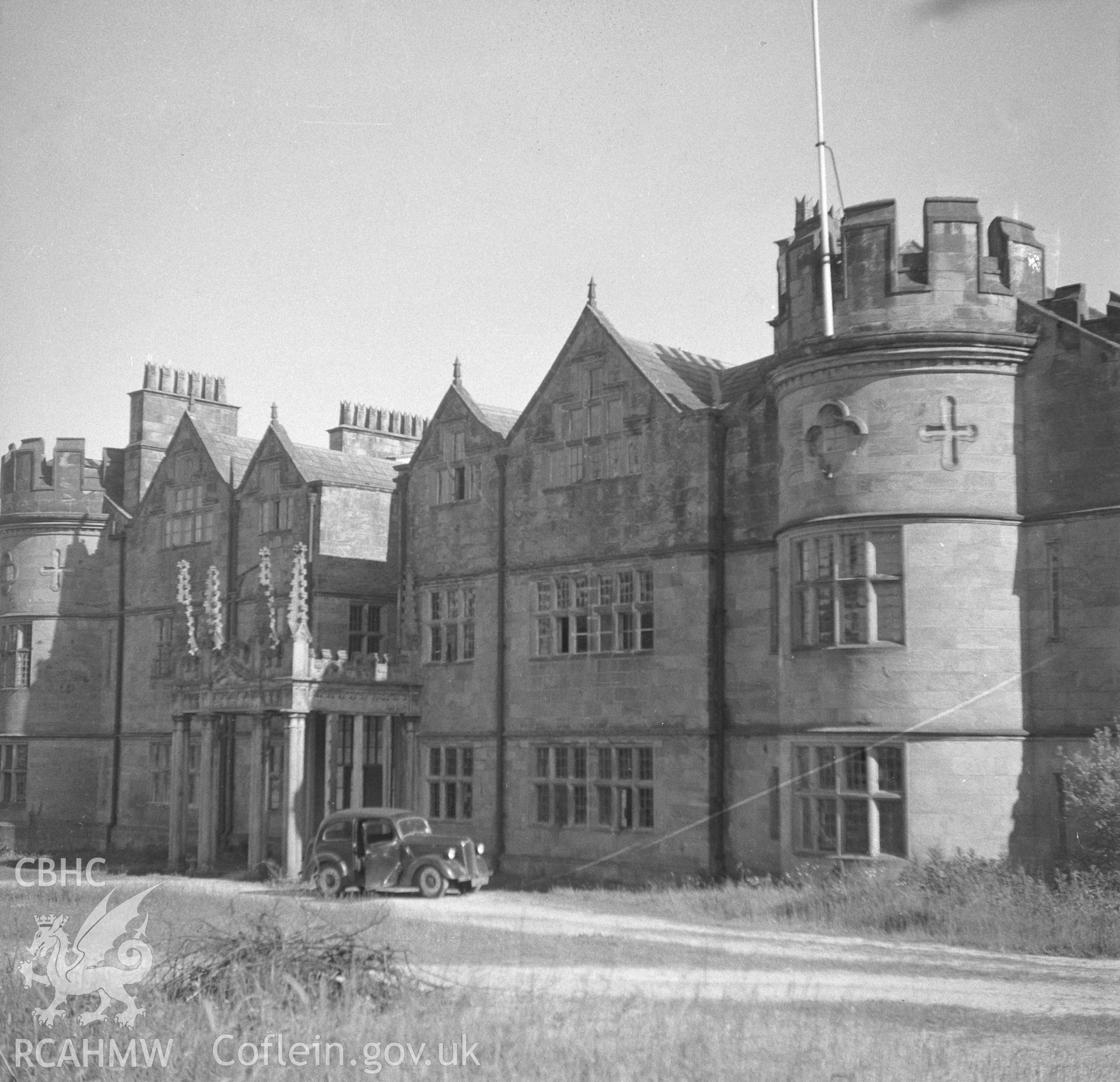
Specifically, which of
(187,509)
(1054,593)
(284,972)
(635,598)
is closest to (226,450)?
(187,509)

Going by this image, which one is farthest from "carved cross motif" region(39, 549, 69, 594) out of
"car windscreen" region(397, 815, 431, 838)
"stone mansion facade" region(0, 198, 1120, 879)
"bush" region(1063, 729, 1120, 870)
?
"bush" region(1063, 729, 1120, 870)

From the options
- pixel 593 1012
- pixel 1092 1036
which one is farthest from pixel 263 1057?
pixel 1092 1036

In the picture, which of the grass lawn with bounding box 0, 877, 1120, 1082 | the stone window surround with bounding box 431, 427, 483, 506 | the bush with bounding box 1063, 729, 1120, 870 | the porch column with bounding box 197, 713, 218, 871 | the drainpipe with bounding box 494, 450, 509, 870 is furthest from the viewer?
the porch column with bounding box 197, 713, 218, 871

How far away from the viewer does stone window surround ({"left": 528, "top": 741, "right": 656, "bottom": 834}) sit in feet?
94.5

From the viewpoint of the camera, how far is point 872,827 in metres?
23.7

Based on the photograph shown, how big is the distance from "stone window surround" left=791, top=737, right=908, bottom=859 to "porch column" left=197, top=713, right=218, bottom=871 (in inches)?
570

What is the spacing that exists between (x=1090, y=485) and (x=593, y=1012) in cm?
1337

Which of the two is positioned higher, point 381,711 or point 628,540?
point 628,540

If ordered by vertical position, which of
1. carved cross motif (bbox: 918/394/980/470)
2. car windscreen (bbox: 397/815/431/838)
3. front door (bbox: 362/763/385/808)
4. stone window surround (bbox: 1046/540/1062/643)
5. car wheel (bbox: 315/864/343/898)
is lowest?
car wheel (bbox: 315/864/343/898)

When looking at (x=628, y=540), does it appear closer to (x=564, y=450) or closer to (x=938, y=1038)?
(x=564, y=450)

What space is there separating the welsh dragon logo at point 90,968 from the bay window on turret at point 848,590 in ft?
39.3

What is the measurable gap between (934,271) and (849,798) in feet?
27.7

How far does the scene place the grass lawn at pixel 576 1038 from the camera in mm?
11914

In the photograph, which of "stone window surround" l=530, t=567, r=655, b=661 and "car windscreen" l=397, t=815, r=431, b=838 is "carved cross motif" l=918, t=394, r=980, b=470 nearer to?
"stone window surround" l=530, t=567, r=655, b=661
